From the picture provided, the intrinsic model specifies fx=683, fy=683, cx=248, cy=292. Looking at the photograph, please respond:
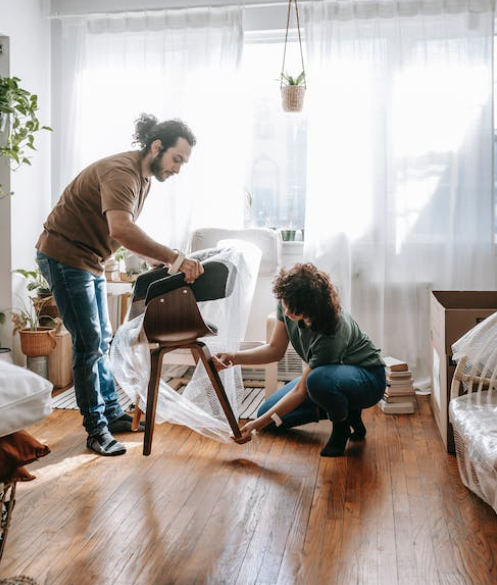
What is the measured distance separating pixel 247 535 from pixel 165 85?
3.03m

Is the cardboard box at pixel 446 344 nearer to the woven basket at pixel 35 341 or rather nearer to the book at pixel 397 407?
the book at pixel 397 407

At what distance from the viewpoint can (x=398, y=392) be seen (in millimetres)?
3619

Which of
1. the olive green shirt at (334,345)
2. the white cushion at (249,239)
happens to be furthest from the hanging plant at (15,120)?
the olive green shirt at (334,345)

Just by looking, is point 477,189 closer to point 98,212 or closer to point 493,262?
point 493,262

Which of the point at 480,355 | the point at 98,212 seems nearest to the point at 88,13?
the point at 98,212

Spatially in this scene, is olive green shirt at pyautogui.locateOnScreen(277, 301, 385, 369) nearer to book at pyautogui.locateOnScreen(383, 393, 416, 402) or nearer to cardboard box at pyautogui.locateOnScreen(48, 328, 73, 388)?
book at pyautogui.locateOnScreen(383, 393, 416, 402)

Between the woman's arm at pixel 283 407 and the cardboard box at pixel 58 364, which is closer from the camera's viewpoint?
the woman's arm at pixel 283 407

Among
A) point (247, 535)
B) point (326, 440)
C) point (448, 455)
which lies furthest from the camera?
point (326, 440)

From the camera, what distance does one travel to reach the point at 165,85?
431 cm

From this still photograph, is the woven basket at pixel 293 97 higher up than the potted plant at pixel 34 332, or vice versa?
the woven basket at pixel 293 97

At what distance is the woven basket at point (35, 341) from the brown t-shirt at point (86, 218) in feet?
3.63

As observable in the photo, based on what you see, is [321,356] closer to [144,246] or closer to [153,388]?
[153,388]

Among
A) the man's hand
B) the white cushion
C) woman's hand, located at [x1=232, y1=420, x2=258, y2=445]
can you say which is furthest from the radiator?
the man's hand

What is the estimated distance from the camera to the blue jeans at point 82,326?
294 cm
